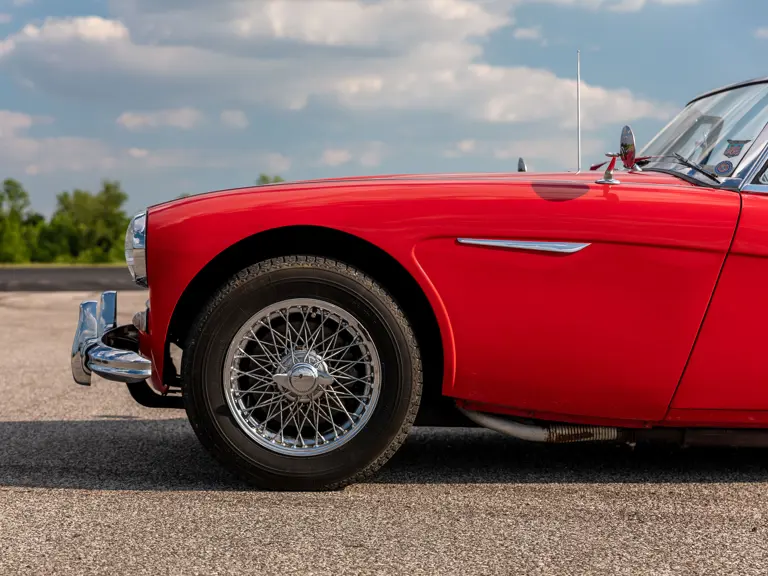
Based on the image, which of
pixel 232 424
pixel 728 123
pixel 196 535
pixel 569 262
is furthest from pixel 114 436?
pixel 728 123

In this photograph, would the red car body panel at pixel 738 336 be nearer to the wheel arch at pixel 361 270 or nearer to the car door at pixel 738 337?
the car door at pixel 738 337

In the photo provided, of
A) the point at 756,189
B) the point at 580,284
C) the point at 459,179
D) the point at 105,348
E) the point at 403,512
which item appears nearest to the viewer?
the point at 403,512

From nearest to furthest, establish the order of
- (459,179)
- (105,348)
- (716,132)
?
(459,179)
(105,348)
(716,132)

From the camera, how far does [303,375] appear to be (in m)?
3.44

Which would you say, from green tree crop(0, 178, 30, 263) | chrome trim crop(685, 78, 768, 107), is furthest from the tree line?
chrome trim crop(685, 78, 768, 107)

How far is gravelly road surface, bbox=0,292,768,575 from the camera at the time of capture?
2.71 m

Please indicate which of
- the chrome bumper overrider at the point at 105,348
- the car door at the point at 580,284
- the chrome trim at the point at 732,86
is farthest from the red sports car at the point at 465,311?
the chrome trim at the point at 732,86

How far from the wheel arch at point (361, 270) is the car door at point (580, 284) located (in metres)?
0.17

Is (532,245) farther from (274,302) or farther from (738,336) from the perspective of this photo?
(274,302)

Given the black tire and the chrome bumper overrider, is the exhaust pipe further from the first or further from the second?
the chrome bumper overrider

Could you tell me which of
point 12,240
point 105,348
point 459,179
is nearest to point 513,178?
point 459,179

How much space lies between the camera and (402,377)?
3416mm

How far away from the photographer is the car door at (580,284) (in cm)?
334

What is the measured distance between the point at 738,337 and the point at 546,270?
739mm
